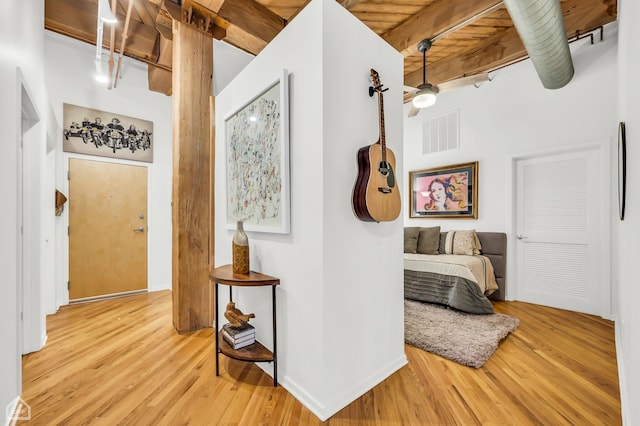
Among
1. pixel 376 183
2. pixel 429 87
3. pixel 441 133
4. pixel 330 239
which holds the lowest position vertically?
pixel 330 239

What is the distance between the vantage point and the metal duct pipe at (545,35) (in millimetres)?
2021

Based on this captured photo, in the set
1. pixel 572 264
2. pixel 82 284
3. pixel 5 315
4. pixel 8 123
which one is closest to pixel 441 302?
pixel 572 264

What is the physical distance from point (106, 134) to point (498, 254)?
17.7ft

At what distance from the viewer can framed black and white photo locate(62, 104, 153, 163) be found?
3531 mm

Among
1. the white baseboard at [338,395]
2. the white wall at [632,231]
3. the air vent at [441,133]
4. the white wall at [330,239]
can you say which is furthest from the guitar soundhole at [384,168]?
the air vent at [441,133]

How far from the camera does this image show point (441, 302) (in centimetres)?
320

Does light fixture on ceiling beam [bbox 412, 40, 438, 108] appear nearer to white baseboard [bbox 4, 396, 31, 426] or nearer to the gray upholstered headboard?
the gray upholstered headboard

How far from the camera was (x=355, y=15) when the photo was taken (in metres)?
3.15

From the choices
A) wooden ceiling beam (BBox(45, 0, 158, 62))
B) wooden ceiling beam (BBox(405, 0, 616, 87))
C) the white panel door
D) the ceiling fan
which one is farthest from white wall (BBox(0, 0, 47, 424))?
the white panel door

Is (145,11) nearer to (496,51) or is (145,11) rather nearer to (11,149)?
(11,149)

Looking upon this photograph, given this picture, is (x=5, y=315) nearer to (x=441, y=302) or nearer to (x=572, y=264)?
(x=441, y=302)

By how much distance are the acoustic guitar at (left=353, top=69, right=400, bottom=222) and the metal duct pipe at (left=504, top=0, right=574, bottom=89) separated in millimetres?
1250

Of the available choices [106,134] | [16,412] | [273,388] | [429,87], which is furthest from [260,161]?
[106,134]

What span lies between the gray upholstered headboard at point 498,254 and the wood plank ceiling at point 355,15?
216 centimetres
